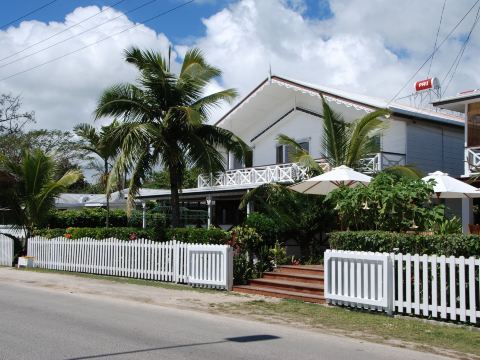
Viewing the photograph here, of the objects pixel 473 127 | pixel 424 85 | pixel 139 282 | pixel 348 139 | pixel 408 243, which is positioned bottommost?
pixel 139 282

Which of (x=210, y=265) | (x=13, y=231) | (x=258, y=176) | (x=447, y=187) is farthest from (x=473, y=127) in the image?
(x=13, y=231)

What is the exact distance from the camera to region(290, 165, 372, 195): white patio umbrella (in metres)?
14.0

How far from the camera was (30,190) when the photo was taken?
2095cm

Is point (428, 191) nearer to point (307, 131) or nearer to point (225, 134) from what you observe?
point (225, 134)

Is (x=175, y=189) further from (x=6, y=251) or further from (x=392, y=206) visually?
(x=6, y=251)

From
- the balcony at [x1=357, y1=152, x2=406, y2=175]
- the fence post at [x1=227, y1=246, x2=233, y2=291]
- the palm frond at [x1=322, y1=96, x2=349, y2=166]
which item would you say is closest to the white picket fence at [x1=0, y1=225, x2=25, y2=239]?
the fence post at [x1=227, y1=246, x2=233, y2=291]

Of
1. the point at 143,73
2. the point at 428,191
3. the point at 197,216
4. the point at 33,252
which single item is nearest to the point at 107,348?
the point at 428,191

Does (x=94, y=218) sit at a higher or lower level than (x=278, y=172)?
lower

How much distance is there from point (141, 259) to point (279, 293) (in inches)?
195

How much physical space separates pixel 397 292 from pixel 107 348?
5.57 metres

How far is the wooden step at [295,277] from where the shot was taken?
13.3m

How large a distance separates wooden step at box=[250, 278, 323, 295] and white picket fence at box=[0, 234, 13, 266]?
11236mm

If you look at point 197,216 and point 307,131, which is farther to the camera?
point 197,216

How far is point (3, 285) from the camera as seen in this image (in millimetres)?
15078
